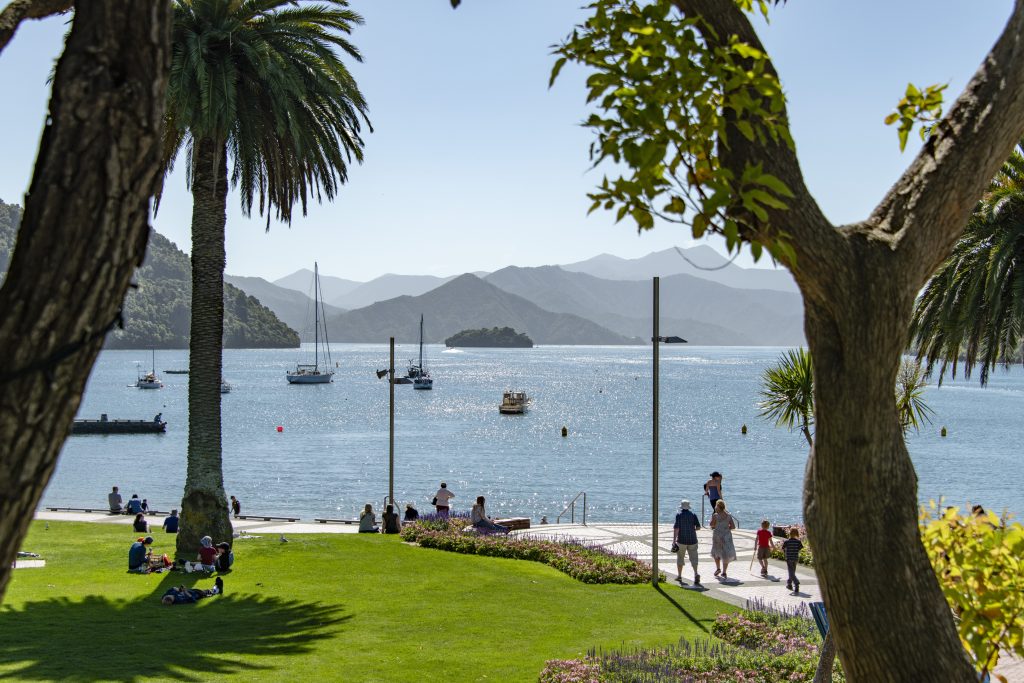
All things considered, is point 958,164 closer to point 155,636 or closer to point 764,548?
point 155,636

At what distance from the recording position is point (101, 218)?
9.27ft

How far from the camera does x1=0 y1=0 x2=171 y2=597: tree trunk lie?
2.70 m

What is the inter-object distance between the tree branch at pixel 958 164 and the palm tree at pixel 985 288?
14605mm

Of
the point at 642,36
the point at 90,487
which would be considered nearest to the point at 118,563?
the point at 642,36

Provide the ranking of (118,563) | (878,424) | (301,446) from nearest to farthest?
(878,424) < (118,563) < (301,446)

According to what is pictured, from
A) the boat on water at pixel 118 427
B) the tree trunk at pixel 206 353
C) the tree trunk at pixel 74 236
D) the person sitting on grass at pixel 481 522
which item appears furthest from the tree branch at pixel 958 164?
the boat on water at pixel 118 427

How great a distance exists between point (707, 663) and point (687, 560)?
471 inches

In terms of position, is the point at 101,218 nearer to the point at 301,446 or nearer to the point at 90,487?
the point at 90,487

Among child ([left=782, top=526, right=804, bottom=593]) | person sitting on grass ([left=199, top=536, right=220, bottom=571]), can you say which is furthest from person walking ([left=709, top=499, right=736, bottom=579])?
person sitting on grass ([left=199, top=536, right=220, bottom=571])

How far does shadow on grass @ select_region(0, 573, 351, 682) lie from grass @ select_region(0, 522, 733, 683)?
3cm

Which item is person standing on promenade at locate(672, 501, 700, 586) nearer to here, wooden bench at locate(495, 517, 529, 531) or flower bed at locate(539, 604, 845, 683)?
flower bed at locate(539, 604, 845, 683)

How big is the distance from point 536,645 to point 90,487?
199ft

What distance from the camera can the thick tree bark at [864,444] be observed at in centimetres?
383

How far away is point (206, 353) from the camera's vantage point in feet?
76.8
